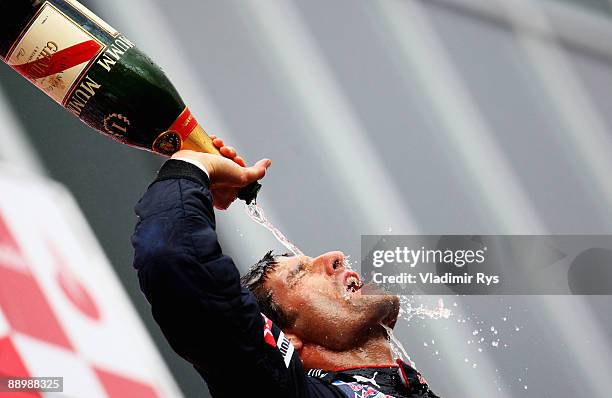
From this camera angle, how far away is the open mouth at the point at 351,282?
5.16 ft

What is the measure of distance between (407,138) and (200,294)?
1.14m

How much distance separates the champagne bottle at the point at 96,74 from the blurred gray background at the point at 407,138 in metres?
0.86

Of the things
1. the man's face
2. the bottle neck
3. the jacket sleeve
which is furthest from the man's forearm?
the man's face

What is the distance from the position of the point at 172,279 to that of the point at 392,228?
1.10 m

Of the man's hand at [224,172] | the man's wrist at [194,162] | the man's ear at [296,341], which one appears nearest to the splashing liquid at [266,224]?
the man's ear at [296,341]

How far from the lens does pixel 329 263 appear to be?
5.21ft

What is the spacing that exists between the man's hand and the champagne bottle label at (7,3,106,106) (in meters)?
0.17

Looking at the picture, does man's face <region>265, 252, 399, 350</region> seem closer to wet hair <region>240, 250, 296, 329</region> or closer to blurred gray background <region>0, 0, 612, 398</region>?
wet hair <region>240, 250, 296, 329</region>

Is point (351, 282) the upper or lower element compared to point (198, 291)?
upper

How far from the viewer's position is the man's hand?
1163 millimetres

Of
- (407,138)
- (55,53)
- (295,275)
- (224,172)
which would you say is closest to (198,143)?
(224,172)

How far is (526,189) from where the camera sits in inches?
80.7

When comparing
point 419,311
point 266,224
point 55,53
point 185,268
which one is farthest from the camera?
point 419,311

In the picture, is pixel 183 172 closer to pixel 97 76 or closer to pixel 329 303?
pixel 97 76
